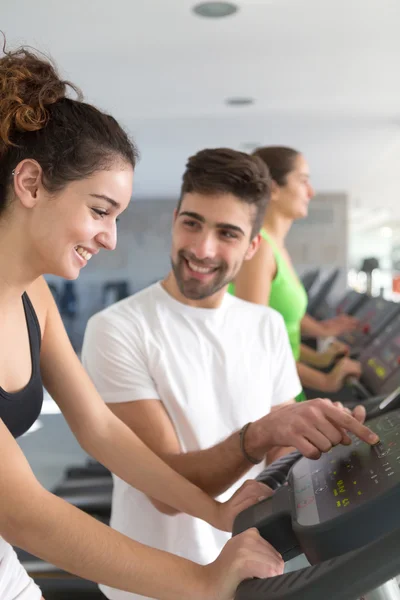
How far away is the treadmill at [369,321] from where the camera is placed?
377 cm

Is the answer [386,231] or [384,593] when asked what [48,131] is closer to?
[384,593]

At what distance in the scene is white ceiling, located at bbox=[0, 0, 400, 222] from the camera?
3.79 metres

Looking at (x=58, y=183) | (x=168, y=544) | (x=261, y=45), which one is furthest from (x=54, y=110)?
(x=261, y=45)

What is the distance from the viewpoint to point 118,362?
1482 mm

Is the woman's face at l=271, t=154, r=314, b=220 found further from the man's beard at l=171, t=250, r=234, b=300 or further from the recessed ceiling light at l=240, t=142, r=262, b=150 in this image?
the recessed ceiling light at l=240, t=142, r=262, b=150

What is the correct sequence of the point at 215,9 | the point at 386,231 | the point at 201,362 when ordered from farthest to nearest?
the point at 386,231
the point at 215,9
the point at 201,362

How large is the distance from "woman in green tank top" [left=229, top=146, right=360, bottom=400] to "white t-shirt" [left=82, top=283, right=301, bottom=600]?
74 cm

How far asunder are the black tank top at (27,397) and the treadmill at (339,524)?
1.27 feet

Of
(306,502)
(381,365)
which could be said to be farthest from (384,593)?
(381,365)

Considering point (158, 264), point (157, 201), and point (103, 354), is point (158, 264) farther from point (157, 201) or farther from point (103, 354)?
point (103, 354)

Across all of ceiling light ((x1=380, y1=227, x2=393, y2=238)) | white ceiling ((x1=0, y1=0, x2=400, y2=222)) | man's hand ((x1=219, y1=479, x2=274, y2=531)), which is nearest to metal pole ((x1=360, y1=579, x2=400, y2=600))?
man's hand ((x1=219, y1=479, x2=274, y2=531))

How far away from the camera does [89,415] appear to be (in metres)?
1.30

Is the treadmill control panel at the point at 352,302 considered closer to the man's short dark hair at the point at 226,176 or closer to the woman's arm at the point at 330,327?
the woman's arm at the point at 330,327

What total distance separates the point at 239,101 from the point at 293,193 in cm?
326
